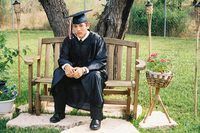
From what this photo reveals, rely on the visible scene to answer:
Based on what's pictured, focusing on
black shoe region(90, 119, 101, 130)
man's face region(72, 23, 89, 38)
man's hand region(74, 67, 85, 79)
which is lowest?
black shoe region(90, 119, 101, 130)

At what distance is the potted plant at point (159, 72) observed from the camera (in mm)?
5832

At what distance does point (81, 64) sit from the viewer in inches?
243

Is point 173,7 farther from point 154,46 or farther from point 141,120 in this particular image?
point 141,120

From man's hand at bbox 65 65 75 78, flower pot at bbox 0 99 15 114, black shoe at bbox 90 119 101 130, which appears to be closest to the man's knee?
man's hand at bbox 65 65 75 78

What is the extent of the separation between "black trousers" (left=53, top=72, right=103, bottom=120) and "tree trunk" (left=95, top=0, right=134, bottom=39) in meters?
1.99

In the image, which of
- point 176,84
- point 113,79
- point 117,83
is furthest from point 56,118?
point 176,84

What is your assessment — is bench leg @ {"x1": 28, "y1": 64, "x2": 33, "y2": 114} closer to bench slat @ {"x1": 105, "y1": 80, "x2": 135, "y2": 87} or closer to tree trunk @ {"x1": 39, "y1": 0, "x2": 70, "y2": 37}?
bench slat @ {"x1": 105, "y1": 80, "x2": 135, "y2": 87}

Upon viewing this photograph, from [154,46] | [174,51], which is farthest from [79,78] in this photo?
[154,46]

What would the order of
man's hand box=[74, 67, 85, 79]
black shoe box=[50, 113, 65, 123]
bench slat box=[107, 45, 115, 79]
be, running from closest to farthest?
1. man's hand box=[74, 67, 85, 79]
2. black shoe box=[50, 113, 65, 123]
3. bench slat box=[107, 45, 115, 79]

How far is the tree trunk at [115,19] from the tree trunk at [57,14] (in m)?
0.62

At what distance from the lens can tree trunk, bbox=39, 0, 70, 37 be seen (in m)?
7.77

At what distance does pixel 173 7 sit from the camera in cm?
1848

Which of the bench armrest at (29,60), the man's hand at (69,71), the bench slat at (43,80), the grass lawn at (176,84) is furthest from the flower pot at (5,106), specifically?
the man's hand at (69,71)

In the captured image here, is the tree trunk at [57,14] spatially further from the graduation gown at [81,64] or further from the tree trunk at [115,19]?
the graduation gown at [81,64]
